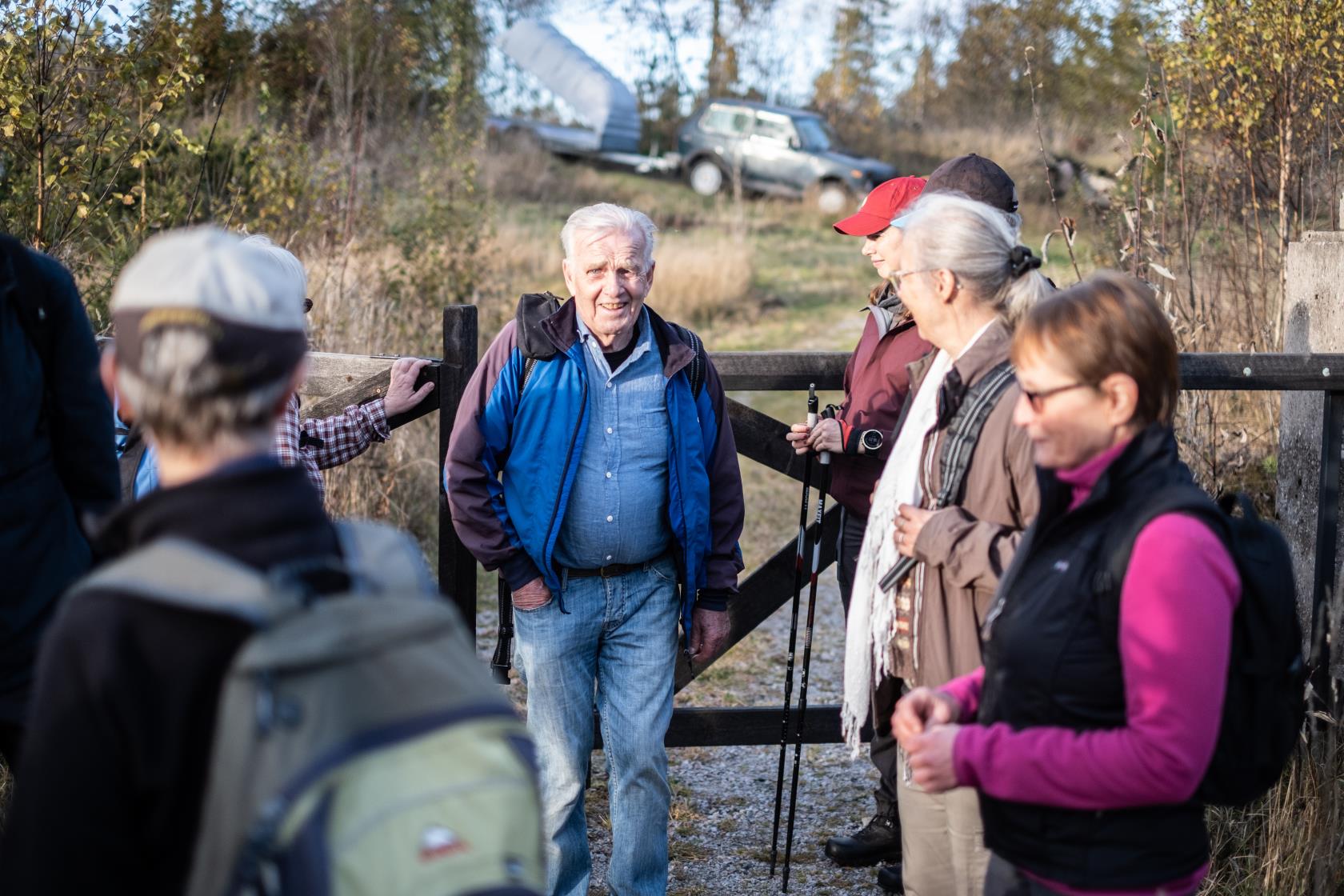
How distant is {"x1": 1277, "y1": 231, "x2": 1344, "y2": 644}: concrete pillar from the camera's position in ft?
13.2

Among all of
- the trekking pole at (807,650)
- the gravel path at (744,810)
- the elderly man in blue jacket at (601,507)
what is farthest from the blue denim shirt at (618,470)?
the gravel path at (744,810)

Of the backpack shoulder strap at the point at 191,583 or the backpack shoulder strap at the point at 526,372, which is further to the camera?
the backpack shoulder strap at the point at 526,372

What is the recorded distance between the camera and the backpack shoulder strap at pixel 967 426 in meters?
2.63

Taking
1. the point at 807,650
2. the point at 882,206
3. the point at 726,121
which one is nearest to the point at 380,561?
the point at 807,650

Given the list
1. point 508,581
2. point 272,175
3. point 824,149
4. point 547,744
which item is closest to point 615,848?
point 547,744

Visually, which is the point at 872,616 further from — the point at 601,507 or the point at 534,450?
the point at 534,450

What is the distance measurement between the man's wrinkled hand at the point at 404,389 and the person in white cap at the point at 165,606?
2.17 meters

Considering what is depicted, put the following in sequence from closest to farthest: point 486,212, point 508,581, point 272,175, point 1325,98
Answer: point 508,581 → point 1325,98 → point 272,175 → point 486,212

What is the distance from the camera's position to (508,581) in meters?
3.29

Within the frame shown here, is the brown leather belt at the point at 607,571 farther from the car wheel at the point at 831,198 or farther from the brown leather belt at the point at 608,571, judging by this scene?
the car wheel at the point at 831,198

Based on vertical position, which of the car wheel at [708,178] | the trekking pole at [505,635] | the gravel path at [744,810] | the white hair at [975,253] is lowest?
the gravel path at [744,810]

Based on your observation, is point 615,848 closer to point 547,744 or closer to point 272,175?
point 547,744

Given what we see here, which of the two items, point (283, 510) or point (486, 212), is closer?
point (283, 510)

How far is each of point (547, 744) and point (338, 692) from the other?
210 cm
